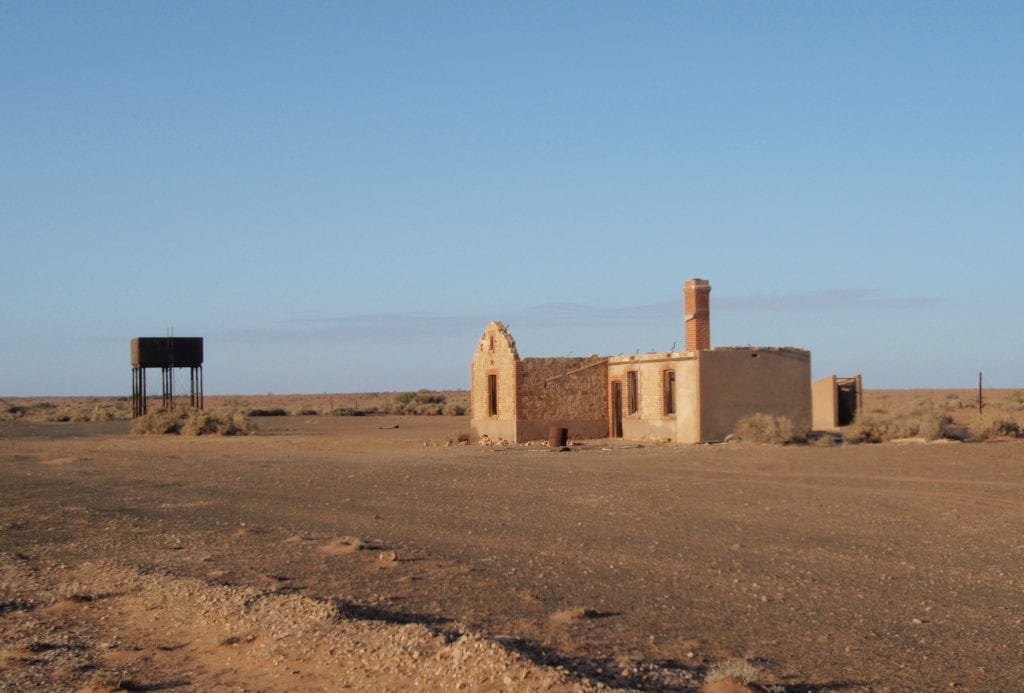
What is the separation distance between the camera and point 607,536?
1365 centimetres

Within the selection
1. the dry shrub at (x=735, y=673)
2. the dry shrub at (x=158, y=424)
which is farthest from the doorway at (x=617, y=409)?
the dry shrub at (x=735, y=673)

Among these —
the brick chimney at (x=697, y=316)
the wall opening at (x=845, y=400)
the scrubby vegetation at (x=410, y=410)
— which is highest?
the brick chimney at (x=697, y=316)

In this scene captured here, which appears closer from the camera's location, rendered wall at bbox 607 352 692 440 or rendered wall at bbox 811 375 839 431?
rendered wall at bbox 607 352 692 440

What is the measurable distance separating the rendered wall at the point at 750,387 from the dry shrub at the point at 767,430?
452 mm

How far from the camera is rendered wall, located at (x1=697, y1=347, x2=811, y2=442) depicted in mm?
30562

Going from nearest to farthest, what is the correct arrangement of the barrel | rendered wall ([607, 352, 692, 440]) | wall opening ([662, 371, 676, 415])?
1. rendered wall ([607, 352, 692, 440])
2. the barrel
3. wall opening ([662, 371, 676, 415])

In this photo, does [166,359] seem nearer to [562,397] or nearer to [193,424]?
[193,424]

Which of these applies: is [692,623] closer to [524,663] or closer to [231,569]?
[524,663]

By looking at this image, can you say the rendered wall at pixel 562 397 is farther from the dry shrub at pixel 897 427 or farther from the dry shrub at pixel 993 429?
the dry shrub at pixel 993 429

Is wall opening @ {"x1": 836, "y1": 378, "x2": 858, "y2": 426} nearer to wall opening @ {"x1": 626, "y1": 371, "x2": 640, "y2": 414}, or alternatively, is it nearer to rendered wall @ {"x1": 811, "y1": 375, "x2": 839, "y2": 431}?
rendered wall @ {"x1": 811, "y1": 375, "x2": 839, "y2": 431}

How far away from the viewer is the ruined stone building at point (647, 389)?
101ft

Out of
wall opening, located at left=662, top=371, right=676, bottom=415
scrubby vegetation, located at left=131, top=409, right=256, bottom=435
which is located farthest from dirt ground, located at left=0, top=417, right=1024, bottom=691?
scrubby vegetation, located at left=131, top=409, right=256, bottom=435

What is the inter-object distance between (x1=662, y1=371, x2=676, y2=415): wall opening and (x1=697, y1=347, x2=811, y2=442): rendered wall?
4.98 feet

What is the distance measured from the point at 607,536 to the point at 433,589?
3.80 m
